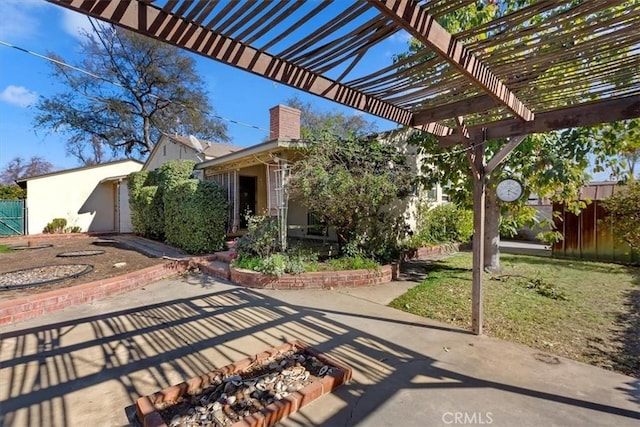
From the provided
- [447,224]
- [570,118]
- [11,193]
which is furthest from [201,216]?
[11,193]

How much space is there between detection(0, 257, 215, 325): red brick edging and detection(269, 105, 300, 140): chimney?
5294 millimetres

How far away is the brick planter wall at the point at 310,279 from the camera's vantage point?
20.4 feet

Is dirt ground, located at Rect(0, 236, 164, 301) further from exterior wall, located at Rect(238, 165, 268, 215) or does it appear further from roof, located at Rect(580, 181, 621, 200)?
roof, located at Rect(580, 181, 621, 200)

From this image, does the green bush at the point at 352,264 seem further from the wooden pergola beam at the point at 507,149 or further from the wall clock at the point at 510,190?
the wooden pergola beam at the point at 507,149

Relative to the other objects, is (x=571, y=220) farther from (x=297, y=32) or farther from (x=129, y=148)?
(x=129, y=148)

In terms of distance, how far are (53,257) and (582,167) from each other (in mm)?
13006

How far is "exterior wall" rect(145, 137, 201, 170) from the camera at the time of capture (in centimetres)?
1438

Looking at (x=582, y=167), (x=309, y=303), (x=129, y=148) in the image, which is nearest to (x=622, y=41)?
(x=582, y=167)

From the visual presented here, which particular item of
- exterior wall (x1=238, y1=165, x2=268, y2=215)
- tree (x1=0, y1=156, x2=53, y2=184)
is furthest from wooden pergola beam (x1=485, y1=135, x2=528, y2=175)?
tree (x1=0, y1=156, x2=53, y2=184)

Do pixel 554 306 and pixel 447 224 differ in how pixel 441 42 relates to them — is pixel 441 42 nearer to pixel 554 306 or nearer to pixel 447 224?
pixel 554 306

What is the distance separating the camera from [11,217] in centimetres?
1414

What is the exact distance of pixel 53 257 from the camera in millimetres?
8727

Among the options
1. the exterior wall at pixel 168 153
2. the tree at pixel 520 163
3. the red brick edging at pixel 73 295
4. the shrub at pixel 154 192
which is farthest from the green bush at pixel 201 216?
the tree at pixel 520 163

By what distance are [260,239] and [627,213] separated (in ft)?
30.6
